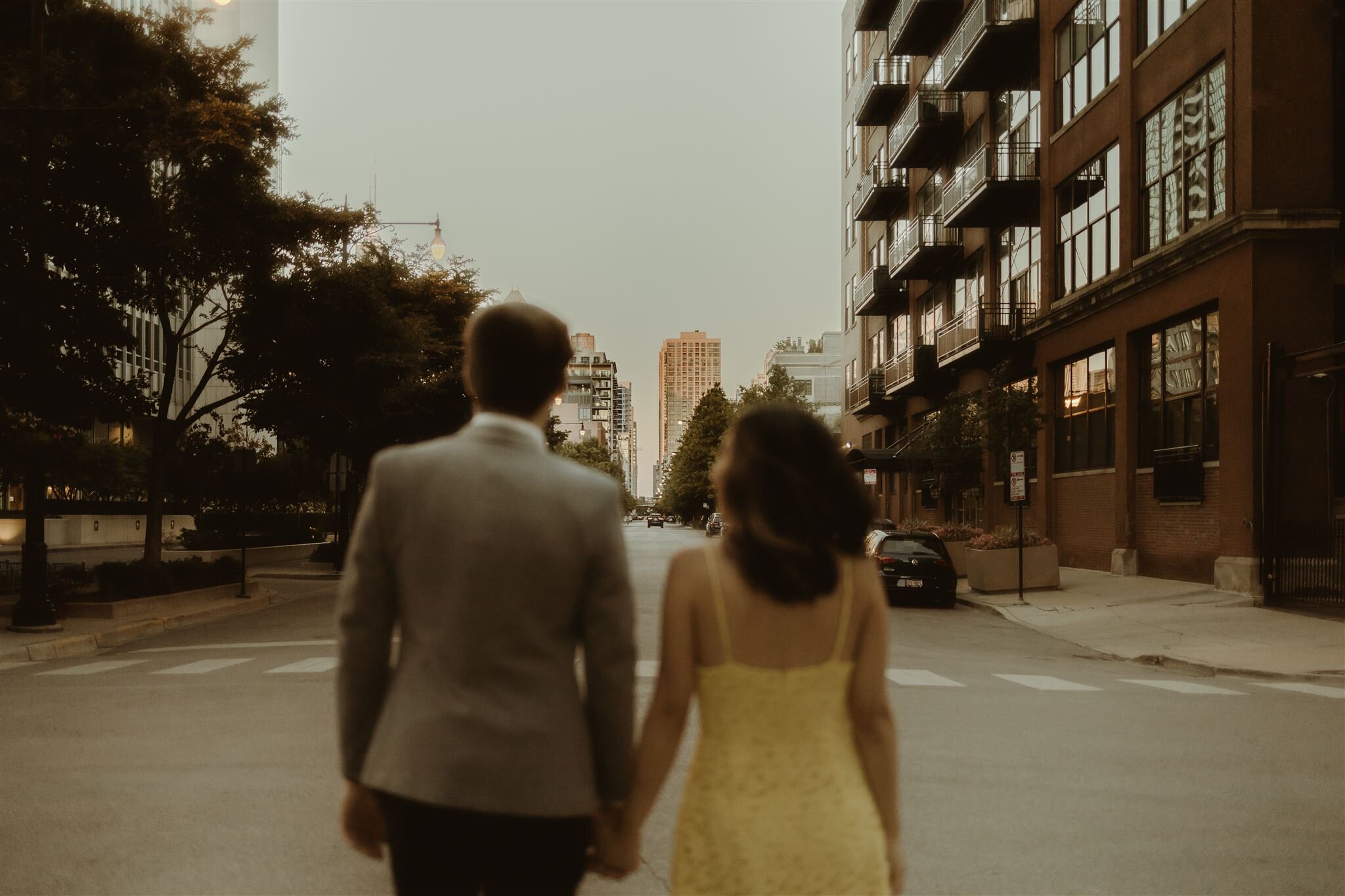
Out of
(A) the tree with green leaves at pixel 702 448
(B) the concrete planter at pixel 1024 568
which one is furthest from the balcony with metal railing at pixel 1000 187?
(A) the tree with green leaves at pixel 702 448

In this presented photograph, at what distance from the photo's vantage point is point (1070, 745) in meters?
8.21

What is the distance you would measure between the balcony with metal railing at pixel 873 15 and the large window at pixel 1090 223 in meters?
19.5

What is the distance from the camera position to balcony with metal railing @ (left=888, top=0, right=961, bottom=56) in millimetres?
38406

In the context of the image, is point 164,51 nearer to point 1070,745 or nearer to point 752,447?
point 1070,745

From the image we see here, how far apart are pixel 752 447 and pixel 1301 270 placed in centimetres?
2073

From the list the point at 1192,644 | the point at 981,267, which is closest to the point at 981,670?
the point at 1192,644

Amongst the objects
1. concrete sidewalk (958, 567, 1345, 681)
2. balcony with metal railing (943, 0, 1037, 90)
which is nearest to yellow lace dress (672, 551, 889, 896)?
concrete sidewalk (958, 567, 1345, 681)

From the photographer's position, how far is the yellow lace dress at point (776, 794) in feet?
7.91

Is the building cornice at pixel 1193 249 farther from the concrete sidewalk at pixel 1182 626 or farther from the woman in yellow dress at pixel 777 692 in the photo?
the woman in yellow dress at pixel 777 692

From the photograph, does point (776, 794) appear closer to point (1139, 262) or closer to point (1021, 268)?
point (1139, 262)

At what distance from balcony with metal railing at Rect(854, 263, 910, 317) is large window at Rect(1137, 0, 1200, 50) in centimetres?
1923

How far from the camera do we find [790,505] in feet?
8.04

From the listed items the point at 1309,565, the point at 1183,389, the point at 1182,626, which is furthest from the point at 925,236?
the point at 1182,626

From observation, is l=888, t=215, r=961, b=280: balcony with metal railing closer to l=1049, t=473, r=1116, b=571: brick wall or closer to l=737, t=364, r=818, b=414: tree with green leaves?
l=1049, t=473, r=1116, b=571: brick wall
